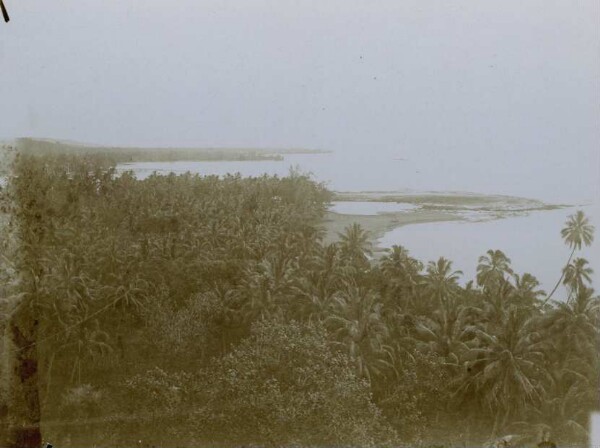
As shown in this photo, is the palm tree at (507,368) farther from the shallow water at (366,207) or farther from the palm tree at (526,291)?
the shallow water at (366,207)

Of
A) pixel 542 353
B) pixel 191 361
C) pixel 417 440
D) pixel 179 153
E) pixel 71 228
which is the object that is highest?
pixel 179 153

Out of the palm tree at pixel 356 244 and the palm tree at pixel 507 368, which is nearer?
the palm tree at pixel 507 368

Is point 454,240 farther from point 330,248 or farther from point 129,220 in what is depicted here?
point 129,220

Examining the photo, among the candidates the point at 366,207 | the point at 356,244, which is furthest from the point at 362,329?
the point at 366,207

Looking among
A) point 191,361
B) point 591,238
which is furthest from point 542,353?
point 191,361

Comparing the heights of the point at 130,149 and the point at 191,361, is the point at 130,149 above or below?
above

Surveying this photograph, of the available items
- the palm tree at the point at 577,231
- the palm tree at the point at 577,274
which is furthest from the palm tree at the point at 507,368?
the palm tree at the point at 577,274

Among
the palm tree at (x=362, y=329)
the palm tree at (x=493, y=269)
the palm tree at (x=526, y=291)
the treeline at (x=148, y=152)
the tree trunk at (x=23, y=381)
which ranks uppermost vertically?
the treeline at (x=148, y=152)

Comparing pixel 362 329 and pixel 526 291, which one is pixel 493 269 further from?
pixel 362 329
